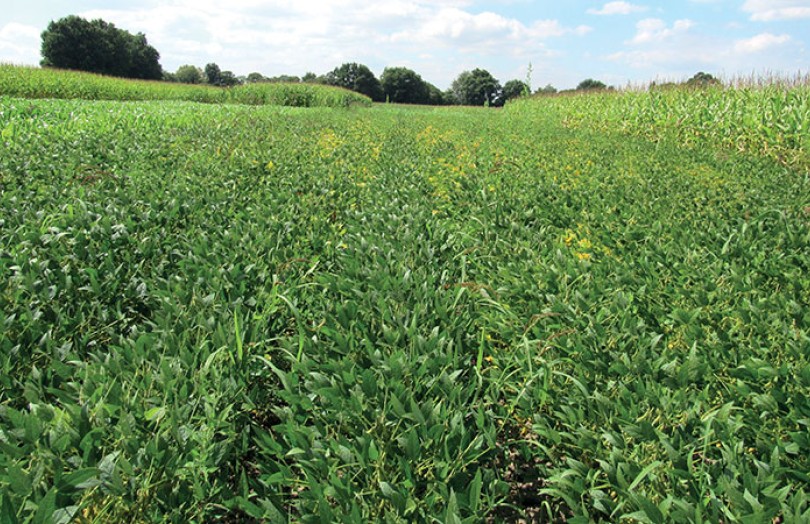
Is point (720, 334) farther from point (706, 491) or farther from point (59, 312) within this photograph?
point (59, 312)

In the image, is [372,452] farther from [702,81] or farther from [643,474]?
[702,81]

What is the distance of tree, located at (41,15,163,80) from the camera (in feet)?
195

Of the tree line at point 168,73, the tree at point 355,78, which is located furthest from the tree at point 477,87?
the tree at point 355,78

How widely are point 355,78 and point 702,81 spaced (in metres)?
70.2

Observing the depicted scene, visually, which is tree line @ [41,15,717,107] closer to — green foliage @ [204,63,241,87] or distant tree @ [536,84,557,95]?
green foliage @ [204,63,241,87]

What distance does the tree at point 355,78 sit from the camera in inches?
3024

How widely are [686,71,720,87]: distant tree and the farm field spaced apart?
10.4m

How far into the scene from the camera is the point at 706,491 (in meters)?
1.27

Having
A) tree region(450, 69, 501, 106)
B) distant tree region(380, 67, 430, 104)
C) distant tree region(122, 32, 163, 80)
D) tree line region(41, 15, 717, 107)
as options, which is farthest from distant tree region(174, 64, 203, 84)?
tree region(450, 69, 501, 106)

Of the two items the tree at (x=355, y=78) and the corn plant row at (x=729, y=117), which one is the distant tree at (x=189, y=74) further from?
the corn plant row at (x=729, y=117)

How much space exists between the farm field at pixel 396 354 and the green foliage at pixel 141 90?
25341mm

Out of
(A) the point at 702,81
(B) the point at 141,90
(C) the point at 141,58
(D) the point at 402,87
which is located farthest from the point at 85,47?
(A) the point at 702,81

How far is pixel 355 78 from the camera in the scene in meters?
77.4

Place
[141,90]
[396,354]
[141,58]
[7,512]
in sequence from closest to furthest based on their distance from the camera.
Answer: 1. [7,512]
2. [396,354]
3. [141,90]
4. [141,58]
